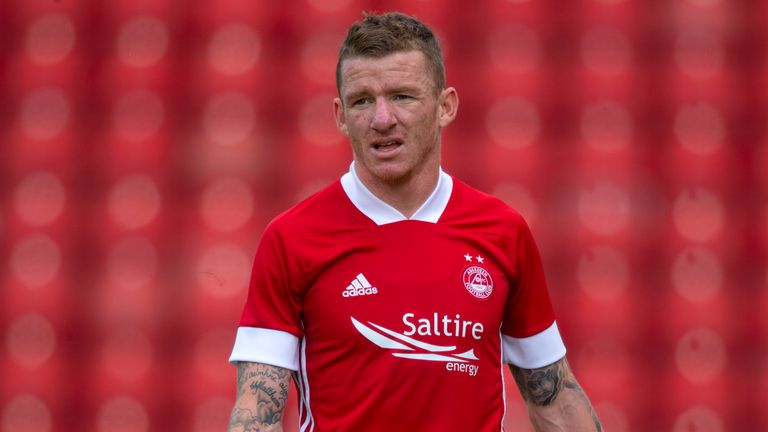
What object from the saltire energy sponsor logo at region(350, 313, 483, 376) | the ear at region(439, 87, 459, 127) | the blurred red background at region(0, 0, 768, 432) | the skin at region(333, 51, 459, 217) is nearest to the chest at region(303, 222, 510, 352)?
the saltire energy sponsor logo at region(350, 313, 483, 376)

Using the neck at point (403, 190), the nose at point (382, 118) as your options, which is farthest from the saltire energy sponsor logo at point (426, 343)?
the nose at point (382, 118)

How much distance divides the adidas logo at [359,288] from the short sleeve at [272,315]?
91mm

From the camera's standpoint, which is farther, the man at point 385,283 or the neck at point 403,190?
the neck at point 403,190

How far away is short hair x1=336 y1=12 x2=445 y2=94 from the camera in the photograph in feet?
6.97

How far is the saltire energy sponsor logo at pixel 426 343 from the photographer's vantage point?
2076 mm

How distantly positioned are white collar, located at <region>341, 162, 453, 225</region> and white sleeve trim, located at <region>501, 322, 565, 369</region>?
29cm

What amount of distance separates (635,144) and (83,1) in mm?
1758

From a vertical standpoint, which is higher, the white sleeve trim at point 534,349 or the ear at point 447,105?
the ear at point 447,105

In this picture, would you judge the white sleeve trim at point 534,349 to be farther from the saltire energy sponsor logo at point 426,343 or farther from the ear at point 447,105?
the ear at point 447,105

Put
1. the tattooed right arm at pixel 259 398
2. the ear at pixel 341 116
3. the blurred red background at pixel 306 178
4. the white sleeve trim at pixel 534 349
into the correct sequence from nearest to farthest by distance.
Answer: the tattooed right arm at pixel 259 398, the ear at pixel 341 116, the white sleeve trim at pixel 534 349, the blurred red background at pixel 306 178

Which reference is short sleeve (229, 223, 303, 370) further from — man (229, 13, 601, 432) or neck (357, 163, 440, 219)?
neck (357, 163, 440, 219)

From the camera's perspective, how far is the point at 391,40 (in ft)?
7.02

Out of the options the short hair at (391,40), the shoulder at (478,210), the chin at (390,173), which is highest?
the short hair at (391,40)

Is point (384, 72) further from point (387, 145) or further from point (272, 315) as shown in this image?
point (272, 315)
